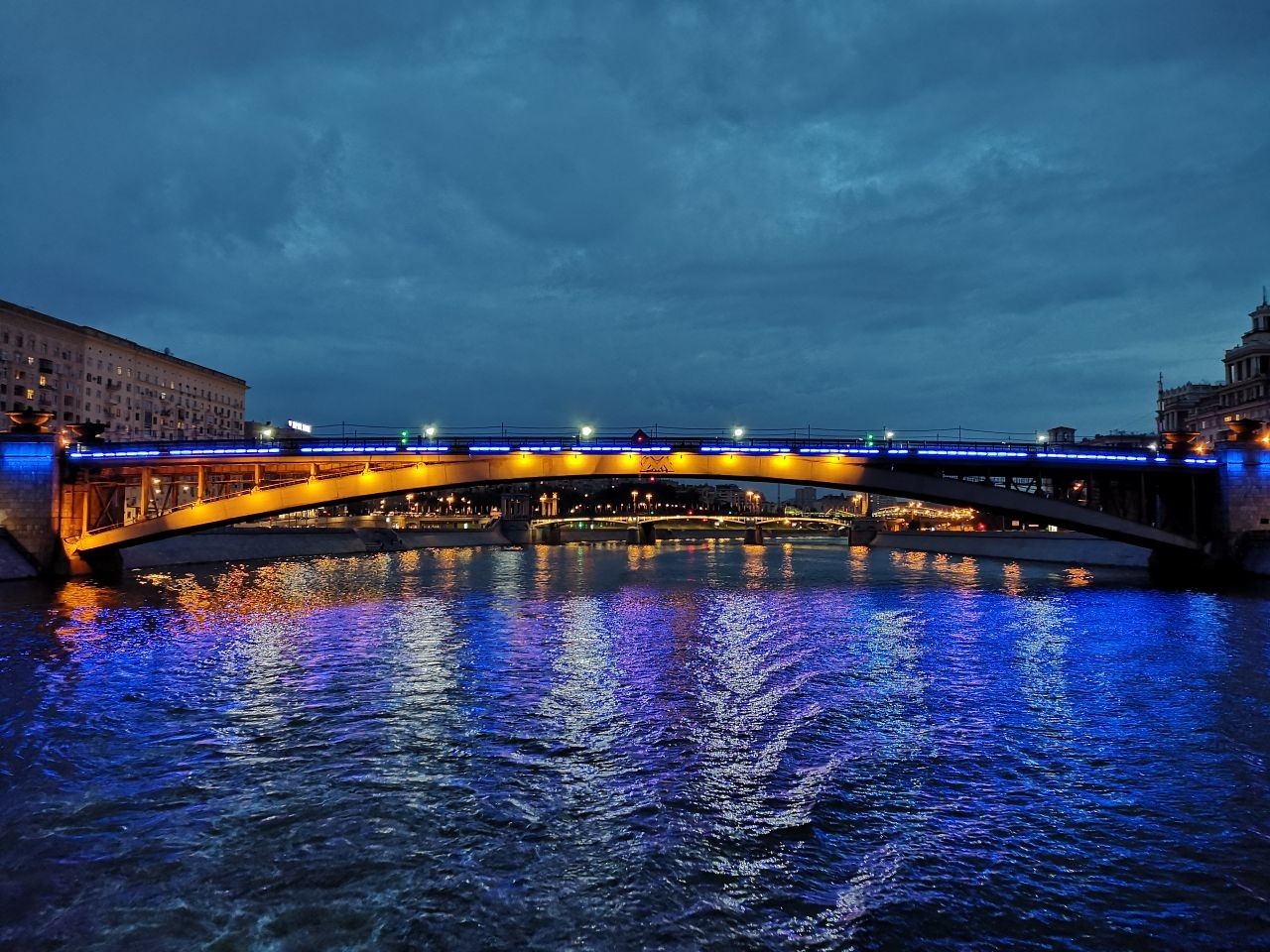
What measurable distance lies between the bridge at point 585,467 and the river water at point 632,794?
2452 centimetres

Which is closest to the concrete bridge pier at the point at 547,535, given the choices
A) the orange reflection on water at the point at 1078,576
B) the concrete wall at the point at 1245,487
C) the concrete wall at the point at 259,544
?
the concrete wall at the point at 259,544

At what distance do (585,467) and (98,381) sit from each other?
120 m

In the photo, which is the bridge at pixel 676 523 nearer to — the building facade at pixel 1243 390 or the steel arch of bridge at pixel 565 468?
the building facade at pixel 1243 390

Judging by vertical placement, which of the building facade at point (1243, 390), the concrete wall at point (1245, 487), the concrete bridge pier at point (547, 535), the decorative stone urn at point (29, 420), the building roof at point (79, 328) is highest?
the building roof at point (79, 328)

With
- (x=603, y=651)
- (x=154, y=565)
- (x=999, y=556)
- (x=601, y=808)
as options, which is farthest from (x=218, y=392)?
(x=601, y=808)

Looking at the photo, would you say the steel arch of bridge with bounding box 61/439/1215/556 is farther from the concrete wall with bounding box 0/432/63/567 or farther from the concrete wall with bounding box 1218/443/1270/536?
the concrete wall with bounding box 1218/443/1270/536

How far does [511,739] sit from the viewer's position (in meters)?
13.9

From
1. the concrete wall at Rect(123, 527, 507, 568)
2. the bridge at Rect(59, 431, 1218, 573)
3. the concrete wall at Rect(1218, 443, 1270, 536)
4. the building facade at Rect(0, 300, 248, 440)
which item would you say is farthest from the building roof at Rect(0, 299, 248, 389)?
the concrete wall at Rect(1218, 443, 1270, 536)

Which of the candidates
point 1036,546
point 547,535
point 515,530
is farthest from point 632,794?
point 547,535

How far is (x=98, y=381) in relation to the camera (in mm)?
131750

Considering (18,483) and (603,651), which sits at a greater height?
(18,483)

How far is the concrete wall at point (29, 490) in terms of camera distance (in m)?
48.4

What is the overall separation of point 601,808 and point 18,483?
5360 centimetres

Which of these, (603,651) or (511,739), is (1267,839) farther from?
(603,651)
